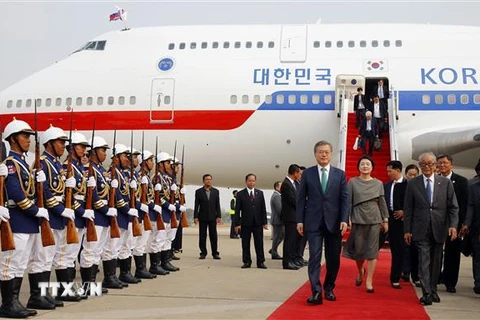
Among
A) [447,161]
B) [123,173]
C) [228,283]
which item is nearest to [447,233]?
[447,161]

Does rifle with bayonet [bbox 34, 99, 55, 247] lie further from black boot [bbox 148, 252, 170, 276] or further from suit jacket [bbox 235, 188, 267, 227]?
suit jacket [bbox 235, 188, 267, 227]

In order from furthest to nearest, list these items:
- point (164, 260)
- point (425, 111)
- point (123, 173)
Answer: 1. point (425, 111)
2. point (164, 260)
3. point (123, 173)

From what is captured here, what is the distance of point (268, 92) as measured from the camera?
15125mm

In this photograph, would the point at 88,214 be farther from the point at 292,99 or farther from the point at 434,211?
the point at 292,99

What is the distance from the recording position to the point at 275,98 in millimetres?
15070

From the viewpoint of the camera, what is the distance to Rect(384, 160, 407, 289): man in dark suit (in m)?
7.46

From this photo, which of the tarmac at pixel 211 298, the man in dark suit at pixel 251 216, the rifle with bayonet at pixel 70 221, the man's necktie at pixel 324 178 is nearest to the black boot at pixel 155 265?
the tarmac at pixel 211 298

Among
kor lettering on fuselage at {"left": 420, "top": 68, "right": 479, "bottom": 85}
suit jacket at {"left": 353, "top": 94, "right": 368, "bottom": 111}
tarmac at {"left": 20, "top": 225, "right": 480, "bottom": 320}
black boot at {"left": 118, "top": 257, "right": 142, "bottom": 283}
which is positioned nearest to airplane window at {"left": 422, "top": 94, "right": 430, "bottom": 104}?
kor lettering on fuselage at {"left": 420, "top": 68, "right": 479, "bottom": 85}

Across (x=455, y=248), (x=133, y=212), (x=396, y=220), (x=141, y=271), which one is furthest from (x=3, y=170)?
(x=455, y=248)

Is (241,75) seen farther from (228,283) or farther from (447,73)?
(228,283)

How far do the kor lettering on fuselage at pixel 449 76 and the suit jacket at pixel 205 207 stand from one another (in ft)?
21.5

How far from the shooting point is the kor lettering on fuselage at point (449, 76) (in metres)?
14.8

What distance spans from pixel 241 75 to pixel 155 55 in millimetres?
2309

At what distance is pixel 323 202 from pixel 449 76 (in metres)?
9.74
